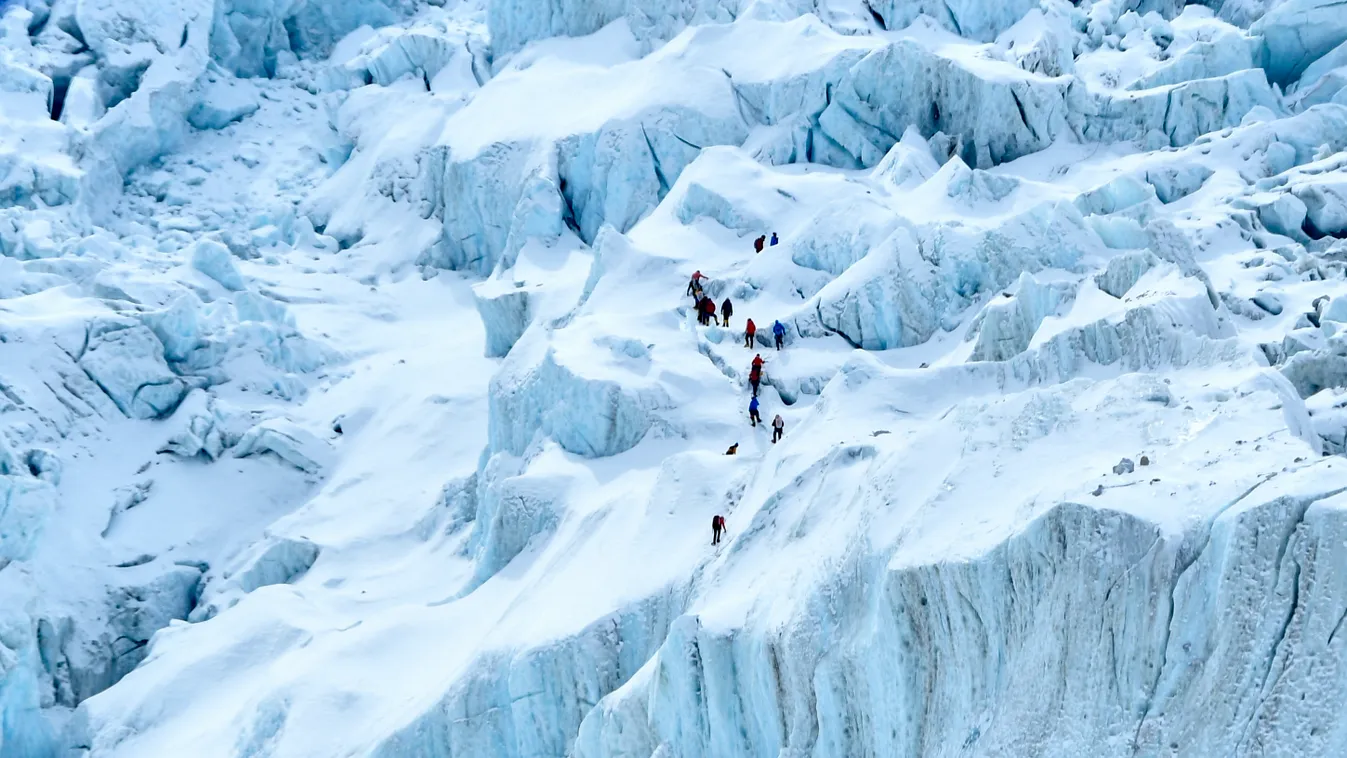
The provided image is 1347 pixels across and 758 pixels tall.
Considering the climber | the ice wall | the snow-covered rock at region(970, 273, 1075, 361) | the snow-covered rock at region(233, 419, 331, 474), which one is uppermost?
the ice wall

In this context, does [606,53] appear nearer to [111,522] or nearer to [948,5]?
[948,5]

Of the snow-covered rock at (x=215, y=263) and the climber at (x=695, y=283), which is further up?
the climber at (x=695, y=283)

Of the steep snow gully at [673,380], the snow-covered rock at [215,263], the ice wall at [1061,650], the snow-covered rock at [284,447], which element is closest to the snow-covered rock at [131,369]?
the steep snow gully at [673,380]

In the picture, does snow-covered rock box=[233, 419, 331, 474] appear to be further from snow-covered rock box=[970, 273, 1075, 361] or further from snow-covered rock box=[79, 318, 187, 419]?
snow-covered rock box=[970, 273, 1075, 361]

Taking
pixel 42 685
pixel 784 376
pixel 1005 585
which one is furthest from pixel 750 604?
pixel 42 685

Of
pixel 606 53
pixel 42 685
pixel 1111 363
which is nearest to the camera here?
pixel 1111 363

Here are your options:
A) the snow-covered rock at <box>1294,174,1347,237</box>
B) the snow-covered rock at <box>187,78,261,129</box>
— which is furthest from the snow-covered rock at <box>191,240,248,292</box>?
the snow-covered rock at <box>1294,174,1347,237</box>

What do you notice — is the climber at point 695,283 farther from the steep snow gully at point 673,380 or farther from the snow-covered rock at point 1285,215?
the snow-covered rock at point 1285,215

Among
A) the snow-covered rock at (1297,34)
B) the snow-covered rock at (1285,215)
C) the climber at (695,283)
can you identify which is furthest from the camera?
the snow-covered rock at (1297,34)
